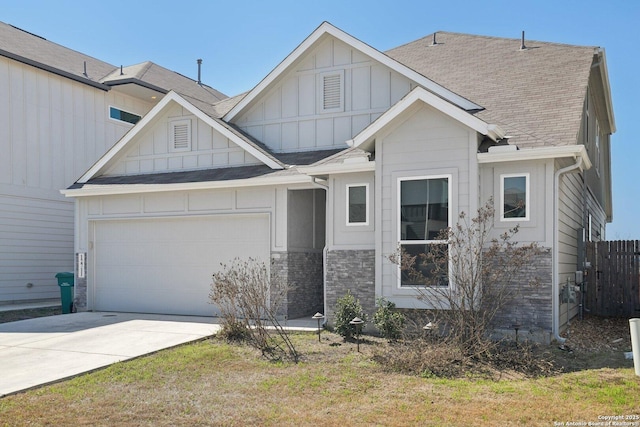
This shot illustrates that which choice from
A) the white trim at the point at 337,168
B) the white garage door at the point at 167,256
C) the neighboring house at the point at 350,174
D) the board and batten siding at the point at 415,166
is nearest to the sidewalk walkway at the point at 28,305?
the neighboring house at the point at 350,174

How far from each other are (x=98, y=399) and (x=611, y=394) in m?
5.95

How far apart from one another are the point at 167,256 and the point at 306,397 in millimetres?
8174

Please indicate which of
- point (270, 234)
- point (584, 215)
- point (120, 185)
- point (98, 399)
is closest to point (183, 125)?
point (120, 185)

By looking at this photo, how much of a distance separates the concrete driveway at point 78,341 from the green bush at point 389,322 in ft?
10.8

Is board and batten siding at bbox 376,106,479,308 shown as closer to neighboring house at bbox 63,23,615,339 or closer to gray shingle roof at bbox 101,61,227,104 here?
neighboring house at bbox 63,23,615,339

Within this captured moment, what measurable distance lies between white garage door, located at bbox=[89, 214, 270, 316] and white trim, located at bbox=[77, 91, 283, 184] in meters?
1.33

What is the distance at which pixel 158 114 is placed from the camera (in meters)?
14.4

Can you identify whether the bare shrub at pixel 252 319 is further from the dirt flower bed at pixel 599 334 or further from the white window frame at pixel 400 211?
the dirt flower bed at pixel 599 334

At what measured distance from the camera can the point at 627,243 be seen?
13102 millimetres

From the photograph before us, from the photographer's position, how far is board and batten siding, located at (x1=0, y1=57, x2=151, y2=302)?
16625mm

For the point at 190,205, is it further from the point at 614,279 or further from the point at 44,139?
the point at 614,279

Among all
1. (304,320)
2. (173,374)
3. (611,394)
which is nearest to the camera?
(611,394)

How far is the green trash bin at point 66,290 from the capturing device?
14.3 meters

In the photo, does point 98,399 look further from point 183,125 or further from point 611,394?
point 183,125
